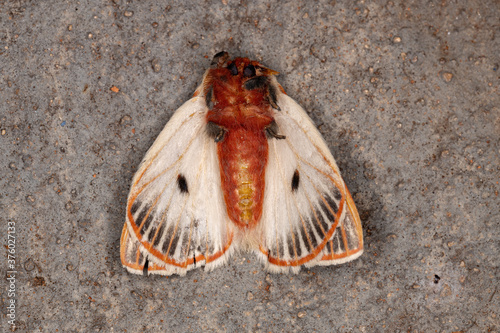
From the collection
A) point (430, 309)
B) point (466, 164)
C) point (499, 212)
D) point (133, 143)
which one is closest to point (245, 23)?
point (133, 143)

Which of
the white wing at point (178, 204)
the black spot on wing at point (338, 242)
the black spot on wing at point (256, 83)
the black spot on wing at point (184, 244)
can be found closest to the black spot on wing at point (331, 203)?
the black spot on wing at point (338, 242)

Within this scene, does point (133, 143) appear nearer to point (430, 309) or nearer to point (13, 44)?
point (13, 44)

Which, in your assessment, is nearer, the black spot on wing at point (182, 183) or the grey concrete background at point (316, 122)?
the black spot on wing at point (182, 183)

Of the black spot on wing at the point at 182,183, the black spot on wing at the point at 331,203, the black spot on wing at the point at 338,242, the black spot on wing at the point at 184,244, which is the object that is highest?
the black spot on wing at the point at 331,203

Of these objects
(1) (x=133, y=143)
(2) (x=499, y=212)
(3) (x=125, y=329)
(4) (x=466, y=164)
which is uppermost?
(4) (x=466, y=164)

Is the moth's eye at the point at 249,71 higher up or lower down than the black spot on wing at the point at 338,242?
higher up

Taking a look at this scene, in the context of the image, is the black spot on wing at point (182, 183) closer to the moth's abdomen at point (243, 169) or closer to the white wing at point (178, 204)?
the white wing at point (178, 204)
